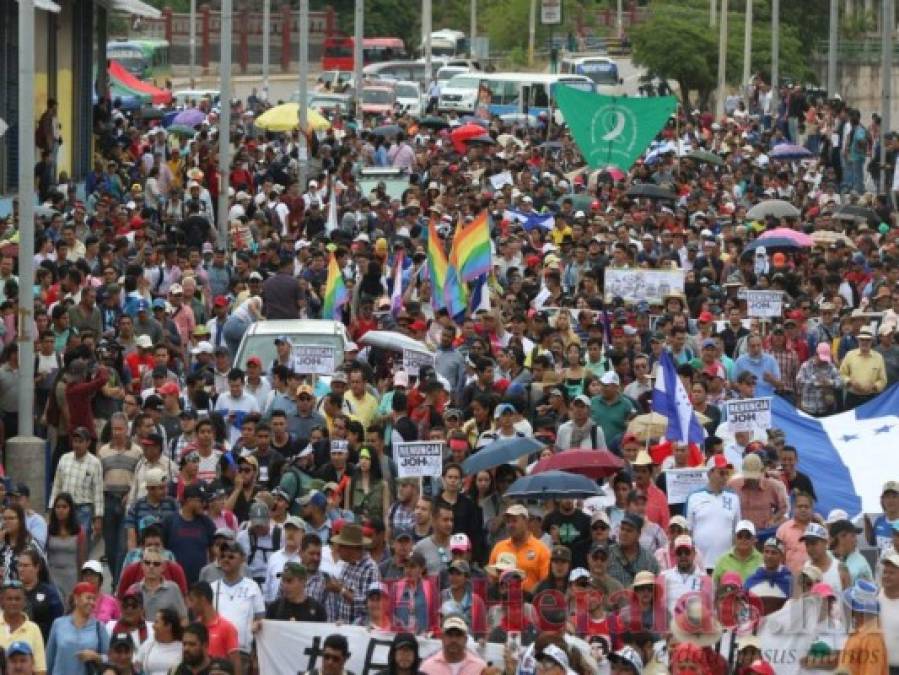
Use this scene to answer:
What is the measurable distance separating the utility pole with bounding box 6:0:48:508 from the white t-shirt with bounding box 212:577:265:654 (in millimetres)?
5557

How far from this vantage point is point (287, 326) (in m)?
25.1

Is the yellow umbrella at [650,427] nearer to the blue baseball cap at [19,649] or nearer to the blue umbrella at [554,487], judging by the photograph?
the blue umbrella at [554,487]

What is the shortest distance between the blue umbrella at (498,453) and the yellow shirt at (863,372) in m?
5.52

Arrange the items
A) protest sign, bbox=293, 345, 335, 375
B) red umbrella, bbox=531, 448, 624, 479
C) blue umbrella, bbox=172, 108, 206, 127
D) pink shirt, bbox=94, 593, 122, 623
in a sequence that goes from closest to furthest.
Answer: pink shirt, bbox=94, 593, 122, 623, red umbrella, bbox=531, 448, 624, 479, protest sign, bbox=293, 345, 335, 375, blue umbrella, bbox=172, 108, 206, 127

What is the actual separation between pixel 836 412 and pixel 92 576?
956 cm

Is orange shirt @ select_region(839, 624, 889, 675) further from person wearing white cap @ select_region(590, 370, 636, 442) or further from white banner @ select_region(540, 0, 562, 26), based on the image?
white banner @ select_region(540, 0, 562, 26)

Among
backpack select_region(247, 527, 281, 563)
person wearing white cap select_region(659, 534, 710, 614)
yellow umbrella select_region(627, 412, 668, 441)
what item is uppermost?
yellow umbrella select_region(627, 412, 668, 441)

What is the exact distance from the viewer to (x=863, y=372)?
82.0 feet

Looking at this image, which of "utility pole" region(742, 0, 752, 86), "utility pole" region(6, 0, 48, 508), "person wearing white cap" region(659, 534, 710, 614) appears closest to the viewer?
"person wearing white cap" region(659, 534, 710, 614)

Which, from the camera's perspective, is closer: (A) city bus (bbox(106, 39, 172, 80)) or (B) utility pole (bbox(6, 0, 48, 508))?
(B) utility pole (bbox(6, 0, 48, 508))

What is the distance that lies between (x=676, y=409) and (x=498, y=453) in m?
2.09

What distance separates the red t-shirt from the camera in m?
16.3

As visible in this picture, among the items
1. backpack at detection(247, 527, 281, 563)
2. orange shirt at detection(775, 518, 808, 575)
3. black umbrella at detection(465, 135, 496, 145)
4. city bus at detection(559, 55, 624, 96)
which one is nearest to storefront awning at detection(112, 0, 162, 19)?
black umbrella at detection(465, 135, 496, 145)

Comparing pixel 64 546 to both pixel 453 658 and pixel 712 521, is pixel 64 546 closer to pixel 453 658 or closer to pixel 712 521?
pixel 453 658
